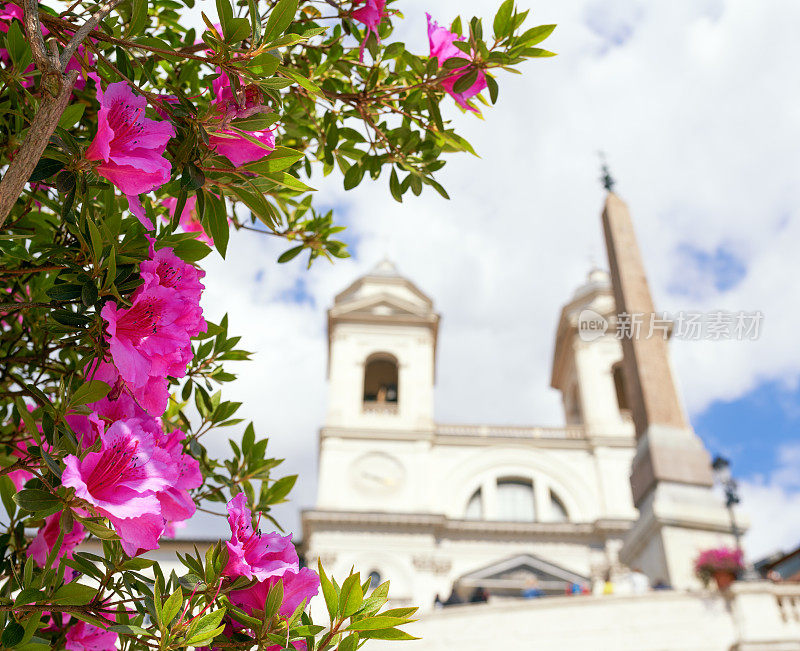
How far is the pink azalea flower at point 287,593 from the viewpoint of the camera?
160cm

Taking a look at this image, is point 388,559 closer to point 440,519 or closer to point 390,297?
point 440,519

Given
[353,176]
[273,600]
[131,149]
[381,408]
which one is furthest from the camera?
[381,408]

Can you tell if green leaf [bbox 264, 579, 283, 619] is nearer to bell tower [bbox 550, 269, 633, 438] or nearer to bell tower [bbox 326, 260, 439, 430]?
bell tower [bbox 326, 260, 439, 430]

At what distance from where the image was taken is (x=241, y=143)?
5.95 feet

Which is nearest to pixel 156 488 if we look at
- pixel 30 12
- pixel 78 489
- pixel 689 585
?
pixel 78 489

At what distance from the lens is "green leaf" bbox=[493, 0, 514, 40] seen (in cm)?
210

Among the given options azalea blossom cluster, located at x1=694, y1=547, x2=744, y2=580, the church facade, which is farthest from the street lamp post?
the church facade

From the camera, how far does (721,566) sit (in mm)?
12375

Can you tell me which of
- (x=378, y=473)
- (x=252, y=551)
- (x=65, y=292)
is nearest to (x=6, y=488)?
(x=65, y=292)

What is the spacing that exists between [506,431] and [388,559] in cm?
856

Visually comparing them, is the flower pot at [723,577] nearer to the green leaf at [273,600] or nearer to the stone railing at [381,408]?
the green leaf at [273,600]

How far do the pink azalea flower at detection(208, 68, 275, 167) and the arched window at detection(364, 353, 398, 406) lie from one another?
110 ft

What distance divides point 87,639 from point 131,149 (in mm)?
1352

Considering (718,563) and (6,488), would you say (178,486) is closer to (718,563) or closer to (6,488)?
(6,488)
